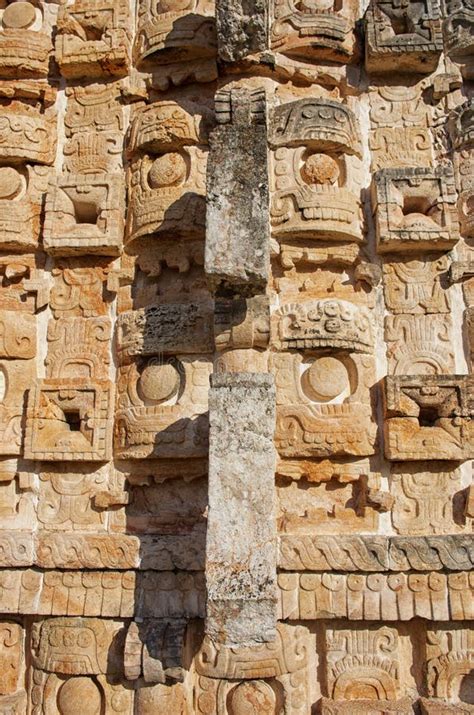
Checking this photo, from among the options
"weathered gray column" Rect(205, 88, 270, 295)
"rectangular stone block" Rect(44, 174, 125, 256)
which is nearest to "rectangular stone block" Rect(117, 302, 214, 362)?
"weathered gray column" Rect(205, 88, 270, 295)

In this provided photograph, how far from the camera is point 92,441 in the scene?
5188 millimetres

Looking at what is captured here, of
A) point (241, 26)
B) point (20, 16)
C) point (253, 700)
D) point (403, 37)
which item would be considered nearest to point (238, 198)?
point (241, 26)

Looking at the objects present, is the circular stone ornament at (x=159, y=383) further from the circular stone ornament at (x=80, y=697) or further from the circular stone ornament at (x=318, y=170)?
the circular stone ornament at (x=80, y=697)

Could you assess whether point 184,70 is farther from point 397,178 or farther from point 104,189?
point 397,178

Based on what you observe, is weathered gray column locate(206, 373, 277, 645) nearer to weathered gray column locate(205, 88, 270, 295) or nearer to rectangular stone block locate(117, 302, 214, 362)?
weathered gray column locate(205, 88, 270, 295)

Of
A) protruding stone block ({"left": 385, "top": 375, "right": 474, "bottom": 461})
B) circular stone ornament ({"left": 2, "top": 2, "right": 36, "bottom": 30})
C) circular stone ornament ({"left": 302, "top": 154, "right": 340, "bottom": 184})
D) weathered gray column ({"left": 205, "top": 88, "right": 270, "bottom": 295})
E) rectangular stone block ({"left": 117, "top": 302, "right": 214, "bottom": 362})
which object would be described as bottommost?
protruding stone block ({"left": 385, "top": 375, "right": 474, "bottom": 461})

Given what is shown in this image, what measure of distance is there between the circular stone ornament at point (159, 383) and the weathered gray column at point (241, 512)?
892 millimetres

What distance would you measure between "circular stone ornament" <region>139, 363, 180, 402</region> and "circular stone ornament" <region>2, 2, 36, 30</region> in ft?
12.2

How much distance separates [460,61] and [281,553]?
4752 millimetres

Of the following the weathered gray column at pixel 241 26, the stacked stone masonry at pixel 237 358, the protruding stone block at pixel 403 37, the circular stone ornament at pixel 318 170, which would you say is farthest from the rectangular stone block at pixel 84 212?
the protruding stone block at pixel 403 37

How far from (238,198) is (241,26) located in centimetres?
185

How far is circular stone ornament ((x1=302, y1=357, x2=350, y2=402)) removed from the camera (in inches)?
204

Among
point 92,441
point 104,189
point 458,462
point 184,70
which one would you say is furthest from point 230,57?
point 458,462

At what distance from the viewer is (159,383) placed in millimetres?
5293
